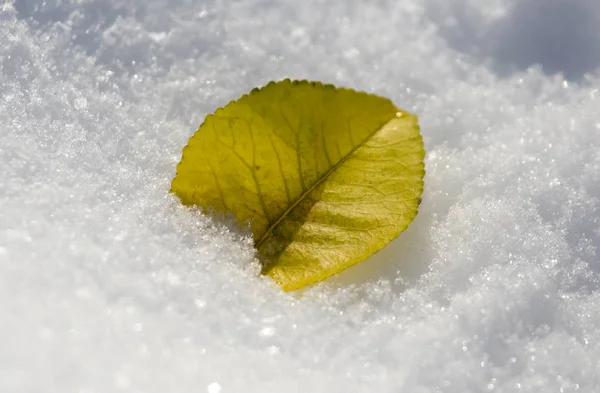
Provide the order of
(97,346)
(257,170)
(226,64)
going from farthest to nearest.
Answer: (226,64)
(257,170)
(97,346)

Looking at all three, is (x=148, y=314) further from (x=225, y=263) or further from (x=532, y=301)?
(x=532, y=301)

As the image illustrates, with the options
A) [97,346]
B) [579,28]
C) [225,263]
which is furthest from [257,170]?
[579,28]

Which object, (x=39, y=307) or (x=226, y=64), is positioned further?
(x=226, y=64)

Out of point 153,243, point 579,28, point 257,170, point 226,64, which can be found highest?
point 579,28
